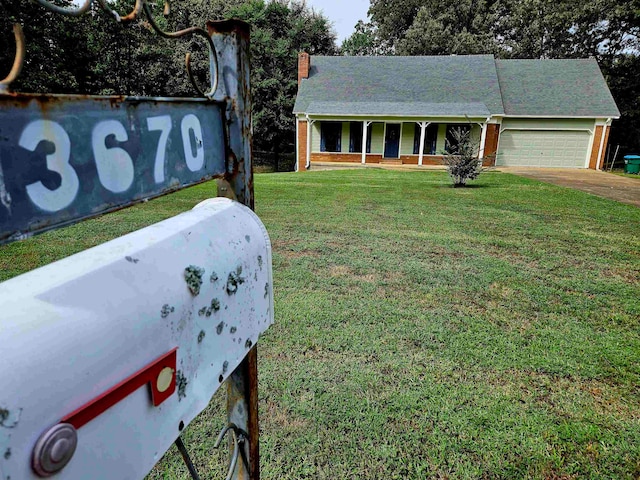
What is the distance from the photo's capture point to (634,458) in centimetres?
230

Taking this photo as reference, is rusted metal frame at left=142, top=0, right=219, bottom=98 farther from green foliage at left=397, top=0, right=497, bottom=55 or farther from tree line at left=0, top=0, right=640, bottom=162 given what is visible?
green foliage at left=397, top=0, right=497, bottom=55

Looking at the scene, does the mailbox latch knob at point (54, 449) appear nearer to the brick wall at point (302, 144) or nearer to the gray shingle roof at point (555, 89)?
the brick wall at point (302, 144)

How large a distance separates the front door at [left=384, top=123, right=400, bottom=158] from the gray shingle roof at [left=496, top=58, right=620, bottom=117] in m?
5.39

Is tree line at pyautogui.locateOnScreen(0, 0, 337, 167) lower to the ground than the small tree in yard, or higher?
higher

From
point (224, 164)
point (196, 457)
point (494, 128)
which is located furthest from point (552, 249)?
point (494, 128)

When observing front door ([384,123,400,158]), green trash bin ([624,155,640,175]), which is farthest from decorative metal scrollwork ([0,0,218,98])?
green trash bin ([624,155,640,175])

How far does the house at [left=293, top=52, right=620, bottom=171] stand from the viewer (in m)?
21.8

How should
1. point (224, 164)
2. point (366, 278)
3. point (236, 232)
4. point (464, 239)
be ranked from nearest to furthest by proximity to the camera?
point (236, 232)
point (224, 164)
point (366, 278)
point (464, 239)

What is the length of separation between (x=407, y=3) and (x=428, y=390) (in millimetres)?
40257

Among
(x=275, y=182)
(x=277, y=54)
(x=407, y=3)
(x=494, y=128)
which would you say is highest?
(x=407, y=3)

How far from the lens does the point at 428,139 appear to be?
2322 centimetres

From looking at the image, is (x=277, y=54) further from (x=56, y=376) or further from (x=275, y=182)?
(x=56, y=376)

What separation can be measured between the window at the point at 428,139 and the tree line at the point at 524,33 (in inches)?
499

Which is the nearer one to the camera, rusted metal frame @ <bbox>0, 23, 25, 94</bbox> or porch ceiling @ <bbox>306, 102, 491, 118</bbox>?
rusted metal frame @ <bbox>0, 23, 25, 94</bbox>
